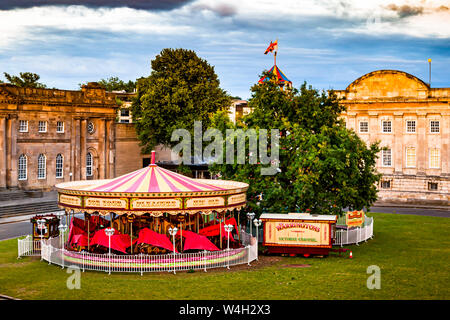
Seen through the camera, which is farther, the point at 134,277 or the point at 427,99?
the point at 427,99

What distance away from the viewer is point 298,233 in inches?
1165

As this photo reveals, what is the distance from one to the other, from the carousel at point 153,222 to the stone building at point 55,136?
2524 centimetres

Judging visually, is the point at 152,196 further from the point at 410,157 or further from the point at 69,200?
the point at 410,157

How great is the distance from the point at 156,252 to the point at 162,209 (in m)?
2.26

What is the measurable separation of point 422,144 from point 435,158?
1.90 meters

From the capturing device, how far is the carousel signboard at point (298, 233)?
95.9 ft

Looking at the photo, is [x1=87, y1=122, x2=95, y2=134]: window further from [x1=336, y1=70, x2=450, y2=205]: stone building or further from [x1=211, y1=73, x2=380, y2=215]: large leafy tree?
[x1=211, y1=73, x2=380, y2=215]: large leafy tree

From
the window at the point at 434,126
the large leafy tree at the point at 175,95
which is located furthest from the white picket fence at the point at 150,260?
the window at the point at 434,126

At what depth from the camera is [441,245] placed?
33.4 meters

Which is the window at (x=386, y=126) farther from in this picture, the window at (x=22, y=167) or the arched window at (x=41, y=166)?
the window at (x=22, y=167)

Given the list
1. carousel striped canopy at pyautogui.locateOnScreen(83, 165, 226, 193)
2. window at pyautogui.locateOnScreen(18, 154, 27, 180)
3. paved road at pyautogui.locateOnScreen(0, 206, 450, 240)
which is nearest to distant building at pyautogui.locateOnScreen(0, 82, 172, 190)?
window at pyautogui.locateOnScreen(18, 154, 27, 180)

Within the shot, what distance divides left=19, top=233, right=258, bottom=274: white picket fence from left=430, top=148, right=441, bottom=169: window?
35696mm
